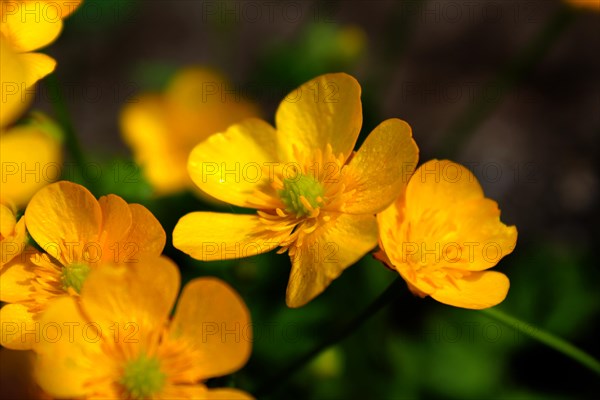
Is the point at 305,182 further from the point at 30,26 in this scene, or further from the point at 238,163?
the point at 30,26

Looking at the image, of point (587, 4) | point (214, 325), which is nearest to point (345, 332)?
point (214, 325)

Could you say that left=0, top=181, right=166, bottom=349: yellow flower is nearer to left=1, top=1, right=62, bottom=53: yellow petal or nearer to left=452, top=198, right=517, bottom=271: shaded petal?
left=1, top=1, right=62, bottom=53: yellow petal

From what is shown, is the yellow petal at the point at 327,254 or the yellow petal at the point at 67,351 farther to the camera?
the yellow petal at the point at 327,254

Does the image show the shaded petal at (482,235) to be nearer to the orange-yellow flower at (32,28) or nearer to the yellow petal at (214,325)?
the yellow petal at (214,325)

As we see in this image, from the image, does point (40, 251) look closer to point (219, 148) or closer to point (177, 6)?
point (219, 148)

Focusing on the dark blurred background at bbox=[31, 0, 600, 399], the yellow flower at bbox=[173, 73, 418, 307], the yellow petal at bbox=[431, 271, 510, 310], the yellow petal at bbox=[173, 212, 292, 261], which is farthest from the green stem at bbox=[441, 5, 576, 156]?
the yellow petal at bbox=[173, 212, 292, 261]

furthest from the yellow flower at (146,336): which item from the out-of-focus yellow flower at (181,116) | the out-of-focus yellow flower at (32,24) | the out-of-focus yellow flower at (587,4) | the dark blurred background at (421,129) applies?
the out-of-focus yellow flower at (181,116)
